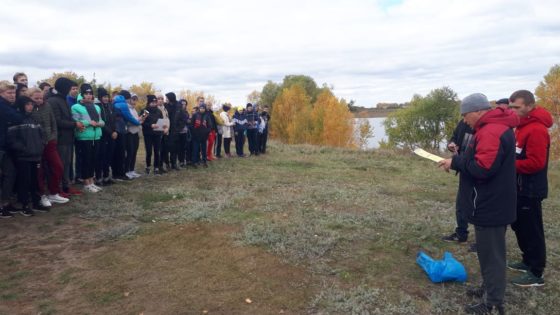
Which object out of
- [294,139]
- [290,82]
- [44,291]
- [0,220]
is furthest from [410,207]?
[290,82]

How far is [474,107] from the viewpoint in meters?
3.71

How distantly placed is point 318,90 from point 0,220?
171ft

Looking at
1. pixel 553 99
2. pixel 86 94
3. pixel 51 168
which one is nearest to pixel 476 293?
pixel 51 168

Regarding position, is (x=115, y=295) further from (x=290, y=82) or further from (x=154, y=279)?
(x=290, y=82)

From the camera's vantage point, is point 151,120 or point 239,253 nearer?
point 239,253

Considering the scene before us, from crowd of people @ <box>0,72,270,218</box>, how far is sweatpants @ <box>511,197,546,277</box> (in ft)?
21.4

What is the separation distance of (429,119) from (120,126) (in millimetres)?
44998

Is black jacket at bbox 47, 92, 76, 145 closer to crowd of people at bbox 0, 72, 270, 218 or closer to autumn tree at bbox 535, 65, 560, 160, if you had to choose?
crowd of people at bbox 0, 72, 270, 218

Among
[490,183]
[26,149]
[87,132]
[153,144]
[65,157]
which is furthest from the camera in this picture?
[153,144]

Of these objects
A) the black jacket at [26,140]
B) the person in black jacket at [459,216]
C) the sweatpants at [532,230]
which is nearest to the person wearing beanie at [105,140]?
the black jacket at [26,140]

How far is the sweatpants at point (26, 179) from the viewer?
248 inches

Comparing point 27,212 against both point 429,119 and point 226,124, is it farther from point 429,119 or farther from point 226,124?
point 429,119

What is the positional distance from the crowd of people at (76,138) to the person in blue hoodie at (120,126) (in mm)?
20

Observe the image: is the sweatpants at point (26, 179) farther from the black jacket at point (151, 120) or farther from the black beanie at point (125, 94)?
the black jacket at point (151, 120)
